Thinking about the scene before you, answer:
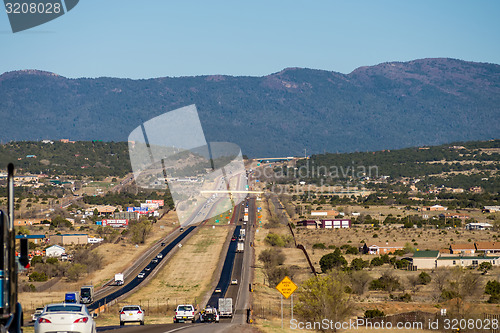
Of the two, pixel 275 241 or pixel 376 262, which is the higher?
pixel 275 241

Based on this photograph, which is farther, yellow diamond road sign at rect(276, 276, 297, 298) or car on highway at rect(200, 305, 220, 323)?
car on highway at rect(200, 305, 220, 323)

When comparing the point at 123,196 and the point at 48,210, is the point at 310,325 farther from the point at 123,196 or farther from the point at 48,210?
the point at 123,196

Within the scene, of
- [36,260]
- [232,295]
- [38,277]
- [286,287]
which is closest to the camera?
[286,287]

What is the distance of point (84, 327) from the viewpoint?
703 inches

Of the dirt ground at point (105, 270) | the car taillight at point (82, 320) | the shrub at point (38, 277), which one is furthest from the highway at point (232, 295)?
the shrub at point (38, 277)

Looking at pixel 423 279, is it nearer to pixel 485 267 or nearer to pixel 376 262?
pixel 485 267

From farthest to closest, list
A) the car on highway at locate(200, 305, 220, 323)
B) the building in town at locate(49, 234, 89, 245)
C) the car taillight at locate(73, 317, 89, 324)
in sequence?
the building in town at locate(49, 234, 89, 245) → the car on highway at locate(200, 305, 220, 323) → the car taillight at locate(73, 317, 89, 324)

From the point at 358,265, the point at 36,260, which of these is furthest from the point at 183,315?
the point at 36,260

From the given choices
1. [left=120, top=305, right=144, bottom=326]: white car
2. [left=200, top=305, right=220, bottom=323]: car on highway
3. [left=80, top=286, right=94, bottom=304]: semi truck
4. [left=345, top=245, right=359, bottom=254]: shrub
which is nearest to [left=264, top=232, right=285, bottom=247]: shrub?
[left=345, top=245, right=359, bottom=254]: shrub

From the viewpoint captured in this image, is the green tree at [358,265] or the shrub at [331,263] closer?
the shrub at [331,263]

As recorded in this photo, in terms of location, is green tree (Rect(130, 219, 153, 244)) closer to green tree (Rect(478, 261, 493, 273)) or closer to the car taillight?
green tree (Rect(478, 261, 493, 273))

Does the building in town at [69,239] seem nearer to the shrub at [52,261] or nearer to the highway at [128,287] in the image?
the highway at [128,287]

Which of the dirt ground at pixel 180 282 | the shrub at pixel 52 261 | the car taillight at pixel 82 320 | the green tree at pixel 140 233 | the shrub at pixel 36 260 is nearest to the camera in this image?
the car taillight at pixel 82 320

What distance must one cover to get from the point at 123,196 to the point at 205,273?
12270 cm
